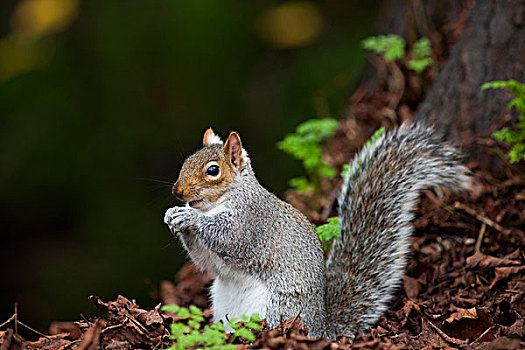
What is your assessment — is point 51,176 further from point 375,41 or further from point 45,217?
point 375,41

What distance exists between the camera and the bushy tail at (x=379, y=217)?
227cm

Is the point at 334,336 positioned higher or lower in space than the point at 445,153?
lower

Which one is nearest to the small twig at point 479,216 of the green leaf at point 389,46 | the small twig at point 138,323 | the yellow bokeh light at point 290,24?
the green leaf at point 389,46

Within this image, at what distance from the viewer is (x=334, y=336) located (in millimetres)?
2256

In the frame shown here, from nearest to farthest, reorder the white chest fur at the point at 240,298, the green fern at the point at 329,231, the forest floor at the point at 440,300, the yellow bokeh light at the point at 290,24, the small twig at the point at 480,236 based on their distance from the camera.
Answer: the forest floor at the point at 440,300, the white chest fur at the point at 240,298, the green fern at the point at 329,231, the small twig at the point at 480,236, the yellow bokeh light at the point at 290,24

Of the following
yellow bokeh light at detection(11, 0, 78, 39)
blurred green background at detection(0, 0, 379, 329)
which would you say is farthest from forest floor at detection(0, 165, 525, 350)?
yellow bokeh light at detection(11, 0, 78, 39)

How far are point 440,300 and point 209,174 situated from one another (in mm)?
1124

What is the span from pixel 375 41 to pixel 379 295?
1.98m

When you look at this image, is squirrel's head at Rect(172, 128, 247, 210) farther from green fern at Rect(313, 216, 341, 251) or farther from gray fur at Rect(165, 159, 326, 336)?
green fern at Rect(313, 216, 341, 251)

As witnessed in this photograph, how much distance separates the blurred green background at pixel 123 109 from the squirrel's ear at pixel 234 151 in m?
2.74

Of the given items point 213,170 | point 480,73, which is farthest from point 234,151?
point 480,73

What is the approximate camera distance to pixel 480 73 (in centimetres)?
306

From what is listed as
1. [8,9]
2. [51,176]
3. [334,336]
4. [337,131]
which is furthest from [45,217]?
[334,336]

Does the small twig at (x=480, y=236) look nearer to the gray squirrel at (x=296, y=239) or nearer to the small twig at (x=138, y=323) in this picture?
the gray squirrel at (x=296, y=239)
